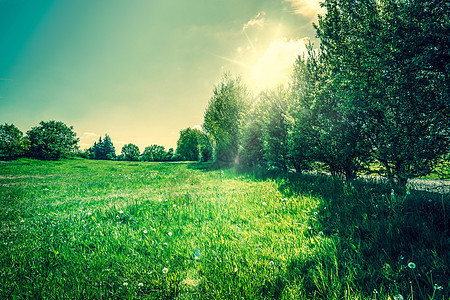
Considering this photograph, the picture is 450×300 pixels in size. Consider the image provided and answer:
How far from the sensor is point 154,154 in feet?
309

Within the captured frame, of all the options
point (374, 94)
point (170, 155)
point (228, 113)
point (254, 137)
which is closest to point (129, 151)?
point (170, 155)

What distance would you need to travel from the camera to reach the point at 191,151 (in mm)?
68125

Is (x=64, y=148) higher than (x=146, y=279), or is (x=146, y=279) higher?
(x=64, y=148)

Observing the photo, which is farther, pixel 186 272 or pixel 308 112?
pixel 308 112

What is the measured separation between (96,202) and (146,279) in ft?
15.7

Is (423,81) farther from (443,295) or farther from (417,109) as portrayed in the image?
(443,295)

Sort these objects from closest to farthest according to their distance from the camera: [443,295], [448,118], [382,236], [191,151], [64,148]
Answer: [443,295] → [382,236] → [448,118] → [64,148] → [191,151]

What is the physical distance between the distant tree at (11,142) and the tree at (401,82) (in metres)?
68.8

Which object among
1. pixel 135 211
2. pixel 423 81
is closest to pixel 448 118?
pixel 423 81

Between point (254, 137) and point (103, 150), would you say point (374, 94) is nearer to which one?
point (254, 137)

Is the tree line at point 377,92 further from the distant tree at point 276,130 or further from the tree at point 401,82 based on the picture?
the distant tree at point 276,130

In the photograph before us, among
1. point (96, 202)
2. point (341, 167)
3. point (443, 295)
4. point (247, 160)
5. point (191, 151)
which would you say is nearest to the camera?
point (443, 295)

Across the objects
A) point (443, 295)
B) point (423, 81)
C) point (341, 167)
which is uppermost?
point (423, 81)

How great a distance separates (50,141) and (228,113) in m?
62.0
